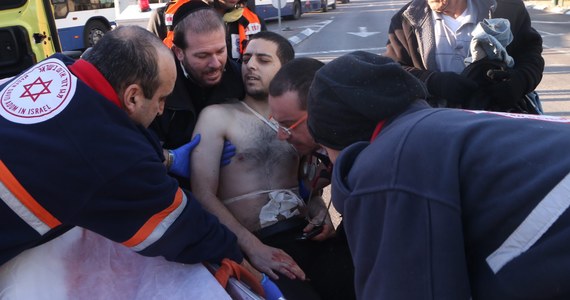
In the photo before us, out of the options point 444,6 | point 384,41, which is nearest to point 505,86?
point 444,6

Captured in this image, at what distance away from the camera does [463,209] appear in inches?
40.4

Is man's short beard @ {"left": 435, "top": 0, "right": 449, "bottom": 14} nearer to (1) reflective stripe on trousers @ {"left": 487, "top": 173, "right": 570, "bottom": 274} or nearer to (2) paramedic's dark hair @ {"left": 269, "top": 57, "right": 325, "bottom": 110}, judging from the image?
(2) paramedic's dark hair @ {"left": 269, "top": 57, "right": 325, "bottom": 110}

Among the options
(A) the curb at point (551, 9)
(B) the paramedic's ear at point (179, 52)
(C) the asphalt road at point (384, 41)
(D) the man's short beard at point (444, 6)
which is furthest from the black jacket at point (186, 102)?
(A) the curb at point (551, 9)

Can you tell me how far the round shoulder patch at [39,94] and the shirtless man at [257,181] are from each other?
2.65 ft

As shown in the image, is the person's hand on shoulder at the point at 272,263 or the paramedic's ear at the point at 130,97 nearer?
the paramedic's ear at the point at 130,97

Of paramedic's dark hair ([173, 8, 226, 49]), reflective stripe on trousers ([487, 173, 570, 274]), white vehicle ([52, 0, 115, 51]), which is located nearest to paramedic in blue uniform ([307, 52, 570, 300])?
reflective stripe on trousers ([487, 173, 570, 274])

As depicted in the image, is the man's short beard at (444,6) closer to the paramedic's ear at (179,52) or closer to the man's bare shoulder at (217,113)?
the man's bare shoulder at (217,113)

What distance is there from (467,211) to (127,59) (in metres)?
1.00

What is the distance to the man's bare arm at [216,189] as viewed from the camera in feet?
6.78

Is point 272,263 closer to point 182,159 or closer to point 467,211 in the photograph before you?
point 182,159

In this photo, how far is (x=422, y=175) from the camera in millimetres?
1005

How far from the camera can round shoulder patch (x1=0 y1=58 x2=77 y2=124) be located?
1339 millimetres

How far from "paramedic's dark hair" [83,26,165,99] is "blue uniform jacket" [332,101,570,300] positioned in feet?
2.51

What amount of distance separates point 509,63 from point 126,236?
178 centimetres
